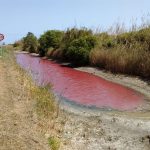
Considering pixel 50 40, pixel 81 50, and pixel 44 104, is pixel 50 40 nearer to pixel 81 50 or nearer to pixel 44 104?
pixel 81 50

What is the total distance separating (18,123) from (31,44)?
170ft

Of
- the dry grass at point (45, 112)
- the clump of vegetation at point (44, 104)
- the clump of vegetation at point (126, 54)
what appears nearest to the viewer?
the dry grass at point (45, 112)

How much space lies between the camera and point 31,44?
61.9 meters

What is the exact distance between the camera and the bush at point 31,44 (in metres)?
59.2

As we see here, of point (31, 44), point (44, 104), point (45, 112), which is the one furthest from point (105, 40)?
point (31, 44)

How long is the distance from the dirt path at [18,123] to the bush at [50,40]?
2974cm

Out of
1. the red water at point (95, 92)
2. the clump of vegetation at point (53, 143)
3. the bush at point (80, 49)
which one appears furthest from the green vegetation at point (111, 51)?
the clump of vegetation at point (53, 143)

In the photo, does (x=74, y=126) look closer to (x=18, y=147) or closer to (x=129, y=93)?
(x=18, y=147)

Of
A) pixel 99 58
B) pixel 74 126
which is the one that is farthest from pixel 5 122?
pixel 99 58

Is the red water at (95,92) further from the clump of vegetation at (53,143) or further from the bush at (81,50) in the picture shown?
the bush at (81,50)

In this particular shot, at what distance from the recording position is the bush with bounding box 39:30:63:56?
151 ft

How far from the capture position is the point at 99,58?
30.5 meters

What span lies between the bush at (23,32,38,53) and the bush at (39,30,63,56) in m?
9.17

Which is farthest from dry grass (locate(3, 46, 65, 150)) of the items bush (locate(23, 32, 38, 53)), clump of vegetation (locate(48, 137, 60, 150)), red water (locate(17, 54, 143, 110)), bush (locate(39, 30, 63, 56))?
bush (locate(23, 32, 38, 53))
